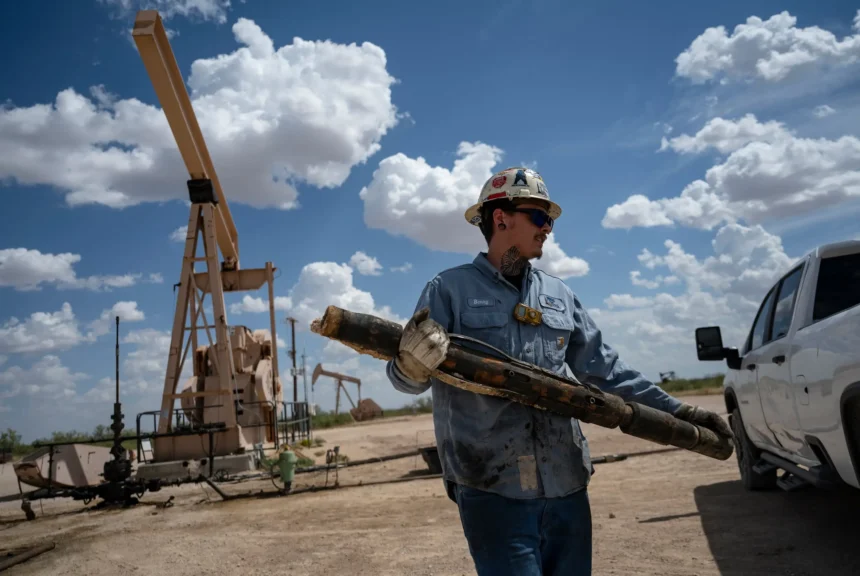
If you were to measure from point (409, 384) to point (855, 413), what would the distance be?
2500 mm

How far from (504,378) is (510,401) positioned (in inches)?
6.1

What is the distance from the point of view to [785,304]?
17.7 feet

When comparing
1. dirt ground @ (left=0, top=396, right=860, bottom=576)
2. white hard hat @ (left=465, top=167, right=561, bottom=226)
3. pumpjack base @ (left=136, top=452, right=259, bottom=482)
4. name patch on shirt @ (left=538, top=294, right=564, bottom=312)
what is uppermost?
white hard hat @ (left=465, top=167, right=561, bottom=226)

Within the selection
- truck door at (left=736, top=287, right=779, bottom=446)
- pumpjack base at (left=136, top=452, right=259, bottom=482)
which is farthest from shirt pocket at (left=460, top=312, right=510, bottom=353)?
pumpjack base at (left=136, top=452, right=259, bottom=482)

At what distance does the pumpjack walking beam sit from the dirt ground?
143 inches

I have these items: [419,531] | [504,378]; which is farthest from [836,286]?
[419,531]

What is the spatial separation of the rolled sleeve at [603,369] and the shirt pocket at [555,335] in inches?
5.6

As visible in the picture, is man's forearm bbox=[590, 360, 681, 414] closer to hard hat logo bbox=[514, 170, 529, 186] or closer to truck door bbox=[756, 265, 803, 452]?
hard hat logo bbox=[514, 170, 529, 186]

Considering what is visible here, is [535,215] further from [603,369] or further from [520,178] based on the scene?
[603,369]

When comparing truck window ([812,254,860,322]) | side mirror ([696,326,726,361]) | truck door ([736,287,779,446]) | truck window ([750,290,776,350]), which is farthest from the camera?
side mirror ([696,326,726,361])

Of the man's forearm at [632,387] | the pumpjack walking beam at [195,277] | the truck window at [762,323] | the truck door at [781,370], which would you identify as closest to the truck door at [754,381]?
the truck window at [762,323]

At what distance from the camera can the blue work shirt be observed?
2.51 m

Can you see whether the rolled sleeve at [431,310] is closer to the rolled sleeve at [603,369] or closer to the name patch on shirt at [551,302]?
the name patch on shirt at [551,302]

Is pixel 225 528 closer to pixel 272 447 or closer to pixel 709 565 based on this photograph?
pixel 709 565
